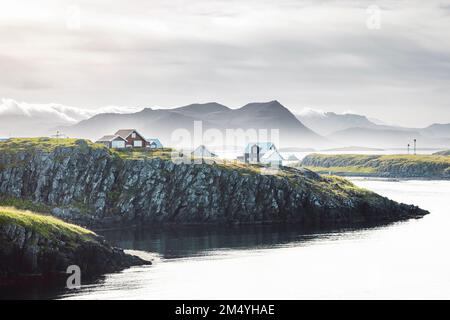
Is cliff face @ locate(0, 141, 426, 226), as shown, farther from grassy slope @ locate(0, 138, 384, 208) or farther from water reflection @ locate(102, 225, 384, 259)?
water reflection @ locate(102, 225, 384, 259)

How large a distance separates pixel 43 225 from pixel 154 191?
236ft

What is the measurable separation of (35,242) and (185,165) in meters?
A: 86.0

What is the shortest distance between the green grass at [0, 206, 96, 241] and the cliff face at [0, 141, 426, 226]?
57.7 metres

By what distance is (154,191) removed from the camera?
17788cm

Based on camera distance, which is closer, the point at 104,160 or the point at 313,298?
the point at 313,298

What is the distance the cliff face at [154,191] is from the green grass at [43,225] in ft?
189

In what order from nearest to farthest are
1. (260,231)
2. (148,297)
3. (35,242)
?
(148,297) < (35,242) < (260,231)

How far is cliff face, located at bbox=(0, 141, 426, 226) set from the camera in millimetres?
174875
